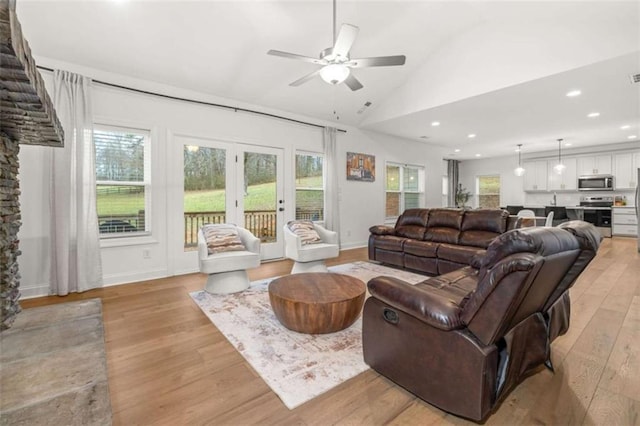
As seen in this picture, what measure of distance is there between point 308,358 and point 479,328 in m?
1.16

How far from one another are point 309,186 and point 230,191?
165cm

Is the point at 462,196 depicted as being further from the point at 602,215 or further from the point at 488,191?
the point at 602,215

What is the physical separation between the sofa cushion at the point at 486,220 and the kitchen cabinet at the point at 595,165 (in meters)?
6.63

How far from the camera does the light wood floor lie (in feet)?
4.84

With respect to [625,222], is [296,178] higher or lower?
higher

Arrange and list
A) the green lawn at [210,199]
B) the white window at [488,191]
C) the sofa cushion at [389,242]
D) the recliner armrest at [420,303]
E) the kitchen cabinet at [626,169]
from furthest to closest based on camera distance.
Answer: the white window at [488,191] < the kitchen cabinet at [626,169] < the sofa cushion at [389,242] < the green lawn at [210,199] < the recliner armrest at [420,303]

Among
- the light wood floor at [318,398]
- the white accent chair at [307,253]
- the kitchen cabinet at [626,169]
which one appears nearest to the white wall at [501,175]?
the kitchen cabinet at [626,169]

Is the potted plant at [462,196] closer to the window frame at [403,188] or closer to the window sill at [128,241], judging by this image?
the window frame at [403,188]

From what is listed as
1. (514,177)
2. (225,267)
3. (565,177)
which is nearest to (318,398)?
(225,267)

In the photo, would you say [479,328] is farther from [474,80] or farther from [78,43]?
[78,43]

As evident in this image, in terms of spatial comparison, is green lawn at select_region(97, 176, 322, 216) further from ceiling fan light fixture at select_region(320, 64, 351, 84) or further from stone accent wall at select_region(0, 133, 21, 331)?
ceiling fan light fixture at select_region(320, 64, 351, 84)

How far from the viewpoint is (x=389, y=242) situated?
4.64 metres

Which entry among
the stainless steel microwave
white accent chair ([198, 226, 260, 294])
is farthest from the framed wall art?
the stainless steel microwave

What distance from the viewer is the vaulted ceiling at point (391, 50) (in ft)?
10.4
